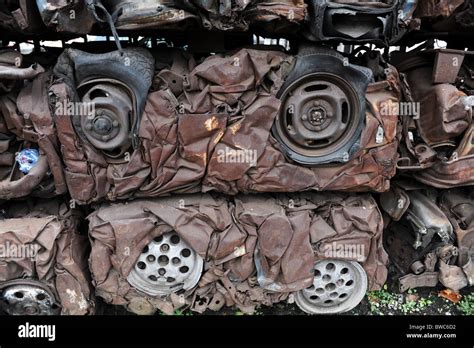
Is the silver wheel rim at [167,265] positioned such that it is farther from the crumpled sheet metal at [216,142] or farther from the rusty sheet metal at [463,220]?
the rusty sheet metal at [463,220]

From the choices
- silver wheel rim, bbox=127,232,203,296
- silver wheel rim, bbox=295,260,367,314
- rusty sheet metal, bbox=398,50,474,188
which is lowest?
silver wheel rim, bbox=295,260,367,314

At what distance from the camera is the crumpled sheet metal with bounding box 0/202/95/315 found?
234cm

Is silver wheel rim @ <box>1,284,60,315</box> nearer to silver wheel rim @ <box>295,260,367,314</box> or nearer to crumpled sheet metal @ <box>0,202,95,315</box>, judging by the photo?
crumpled sheet metal @ <box>0,202,95,315</box>

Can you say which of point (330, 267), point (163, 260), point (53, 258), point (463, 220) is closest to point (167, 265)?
point (163, 260)

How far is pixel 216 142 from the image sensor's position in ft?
7.26

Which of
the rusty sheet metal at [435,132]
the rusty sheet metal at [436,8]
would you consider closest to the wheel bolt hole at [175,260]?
the rusty sheet metal at [435,132]

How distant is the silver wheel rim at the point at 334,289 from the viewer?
2.56m

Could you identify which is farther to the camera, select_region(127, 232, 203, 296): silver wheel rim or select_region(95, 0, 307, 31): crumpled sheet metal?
select_region(127, 232, 203, 296): silver wheel rim

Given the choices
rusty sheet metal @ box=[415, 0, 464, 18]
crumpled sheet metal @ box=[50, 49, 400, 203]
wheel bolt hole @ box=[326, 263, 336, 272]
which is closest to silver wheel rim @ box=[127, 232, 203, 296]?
crumpled sheet metal @ box=[50, 49, 400, 203]

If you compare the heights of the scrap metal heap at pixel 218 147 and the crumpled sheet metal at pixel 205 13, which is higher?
the crumpled sheet metal at pixel 205 13

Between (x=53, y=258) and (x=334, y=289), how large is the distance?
1.79 meters

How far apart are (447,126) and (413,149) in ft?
0.77

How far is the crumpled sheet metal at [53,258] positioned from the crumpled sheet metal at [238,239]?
0.40 ft

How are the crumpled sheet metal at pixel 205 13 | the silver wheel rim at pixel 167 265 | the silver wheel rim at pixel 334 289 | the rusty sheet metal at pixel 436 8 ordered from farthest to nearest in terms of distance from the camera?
the silver wheel rim at pixel 334 289 < the silver wheel rim at pixel 167 265 < the rusty sheet metal at pixel 436 8 < the crumpled sheet metal at pixel 205 13
